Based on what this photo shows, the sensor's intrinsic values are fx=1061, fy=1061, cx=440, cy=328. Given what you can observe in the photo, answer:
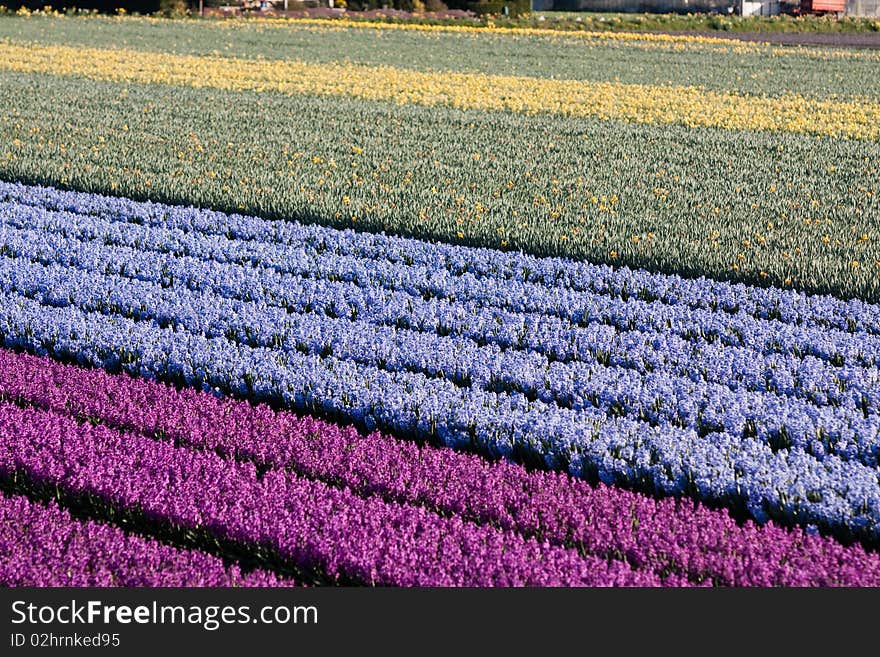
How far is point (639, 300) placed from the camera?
26.3ft

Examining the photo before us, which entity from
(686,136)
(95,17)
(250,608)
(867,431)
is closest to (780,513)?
(867,431)

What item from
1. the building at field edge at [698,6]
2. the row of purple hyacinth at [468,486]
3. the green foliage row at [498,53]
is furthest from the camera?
the building at field edge at [698,6]

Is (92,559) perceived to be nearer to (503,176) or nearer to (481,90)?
(503,176)

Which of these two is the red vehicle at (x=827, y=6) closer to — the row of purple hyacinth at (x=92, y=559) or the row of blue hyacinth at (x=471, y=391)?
the row of blue hyacinth at (x=471, y=391)

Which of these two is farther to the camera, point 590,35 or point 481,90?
point 590,35

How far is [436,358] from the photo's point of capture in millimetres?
6816

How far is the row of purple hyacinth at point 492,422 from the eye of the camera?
5.02 meters

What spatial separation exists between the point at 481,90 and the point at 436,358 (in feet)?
55.1

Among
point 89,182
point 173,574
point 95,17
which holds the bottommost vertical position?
point 173,574

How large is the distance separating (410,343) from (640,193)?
5647 millimetres

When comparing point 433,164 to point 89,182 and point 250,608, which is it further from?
point 250,608

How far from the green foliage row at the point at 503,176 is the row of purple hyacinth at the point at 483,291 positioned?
1.22m

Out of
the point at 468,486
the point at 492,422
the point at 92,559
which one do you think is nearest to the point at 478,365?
the point at 492,422

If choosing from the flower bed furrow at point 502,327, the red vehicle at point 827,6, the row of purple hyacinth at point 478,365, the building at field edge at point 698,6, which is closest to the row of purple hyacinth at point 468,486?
the row of purple hyacinth at point 478,365
